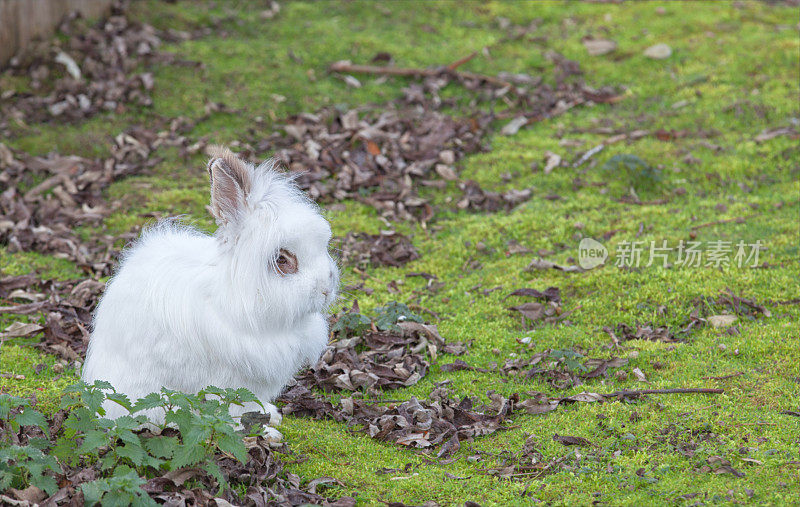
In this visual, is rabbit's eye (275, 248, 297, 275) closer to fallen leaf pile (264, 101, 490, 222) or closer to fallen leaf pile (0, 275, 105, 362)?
fallen leaf pile (0, 275, 105, 362)

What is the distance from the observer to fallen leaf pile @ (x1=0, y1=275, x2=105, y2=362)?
581 centimetres

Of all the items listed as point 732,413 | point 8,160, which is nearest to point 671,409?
point 732,413

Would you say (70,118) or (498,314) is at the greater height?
(70,118)

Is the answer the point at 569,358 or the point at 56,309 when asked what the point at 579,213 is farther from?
the point at 56,309

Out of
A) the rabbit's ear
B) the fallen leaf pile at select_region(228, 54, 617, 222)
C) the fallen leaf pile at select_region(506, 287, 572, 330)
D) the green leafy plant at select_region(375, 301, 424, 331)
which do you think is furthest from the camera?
the fallen leaf pile at select_region(228, 54, 617, 222)

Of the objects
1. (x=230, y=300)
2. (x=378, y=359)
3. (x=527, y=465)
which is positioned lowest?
(x=378, y=359)

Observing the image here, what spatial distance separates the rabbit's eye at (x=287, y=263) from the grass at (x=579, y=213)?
1.02m

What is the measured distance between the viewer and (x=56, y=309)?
243 inches

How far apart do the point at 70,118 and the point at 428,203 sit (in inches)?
158

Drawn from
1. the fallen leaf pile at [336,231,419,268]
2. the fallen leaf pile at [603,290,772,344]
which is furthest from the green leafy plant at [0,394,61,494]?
the fallen leaf pile at [603,290,772,344]

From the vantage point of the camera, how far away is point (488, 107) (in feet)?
30.8

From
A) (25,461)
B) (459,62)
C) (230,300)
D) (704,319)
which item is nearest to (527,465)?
(230,300)

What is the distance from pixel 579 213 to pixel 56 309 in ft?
14.7

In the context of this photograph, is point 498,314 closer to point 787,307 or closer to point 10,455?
point 787,307
